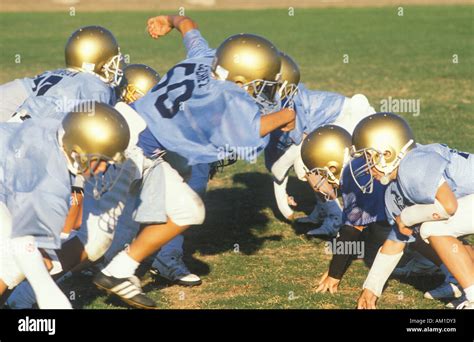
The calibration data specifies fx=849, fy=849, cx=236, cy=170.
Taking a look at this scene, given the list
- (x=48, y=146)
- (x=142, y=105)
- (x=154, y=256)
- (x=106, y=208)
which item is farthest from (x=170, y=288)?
(x=48, y=146)

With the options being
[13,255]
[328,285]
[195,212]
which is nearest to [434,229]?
[328,285]

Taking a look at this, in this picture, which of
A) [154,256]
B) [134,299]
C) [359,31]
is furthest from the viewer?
[359,31]

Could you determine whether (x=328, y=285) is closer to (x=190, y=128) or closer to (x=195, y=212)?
(x=195, y=212)

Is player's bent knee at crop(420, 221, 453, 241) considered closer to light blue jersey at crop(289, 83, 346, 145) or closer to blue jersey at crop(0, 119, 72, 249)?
light blue jersey at crop(289, 83, 346, 145)

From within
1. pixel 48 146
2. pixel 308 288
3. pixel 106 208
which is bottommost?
pixel 308 288

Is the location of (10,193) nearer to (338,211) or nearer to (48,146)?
(48,146)

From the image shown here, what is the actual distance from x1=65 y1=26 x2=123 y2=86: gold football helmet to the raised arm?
0.30 meters

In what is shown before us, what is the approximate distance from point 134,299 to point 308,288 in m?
1.21

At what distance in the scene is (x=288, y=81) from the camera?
6.09 meters

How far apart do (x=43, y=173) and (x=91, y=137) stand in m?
0.31

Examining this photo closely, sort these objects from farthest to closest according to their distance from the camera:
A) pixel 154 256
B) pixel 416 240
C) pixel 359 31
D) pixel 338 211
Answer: pixel 359 31, pixel 338 211, pixel 154 256, pixel 416 240

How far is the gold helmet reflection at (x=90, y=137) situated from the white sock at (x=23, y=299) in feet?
Answer: 2.94

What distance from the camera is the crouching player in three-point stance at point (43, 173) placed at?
4.26 meters

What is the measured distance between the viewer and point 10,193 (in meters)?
4.50
